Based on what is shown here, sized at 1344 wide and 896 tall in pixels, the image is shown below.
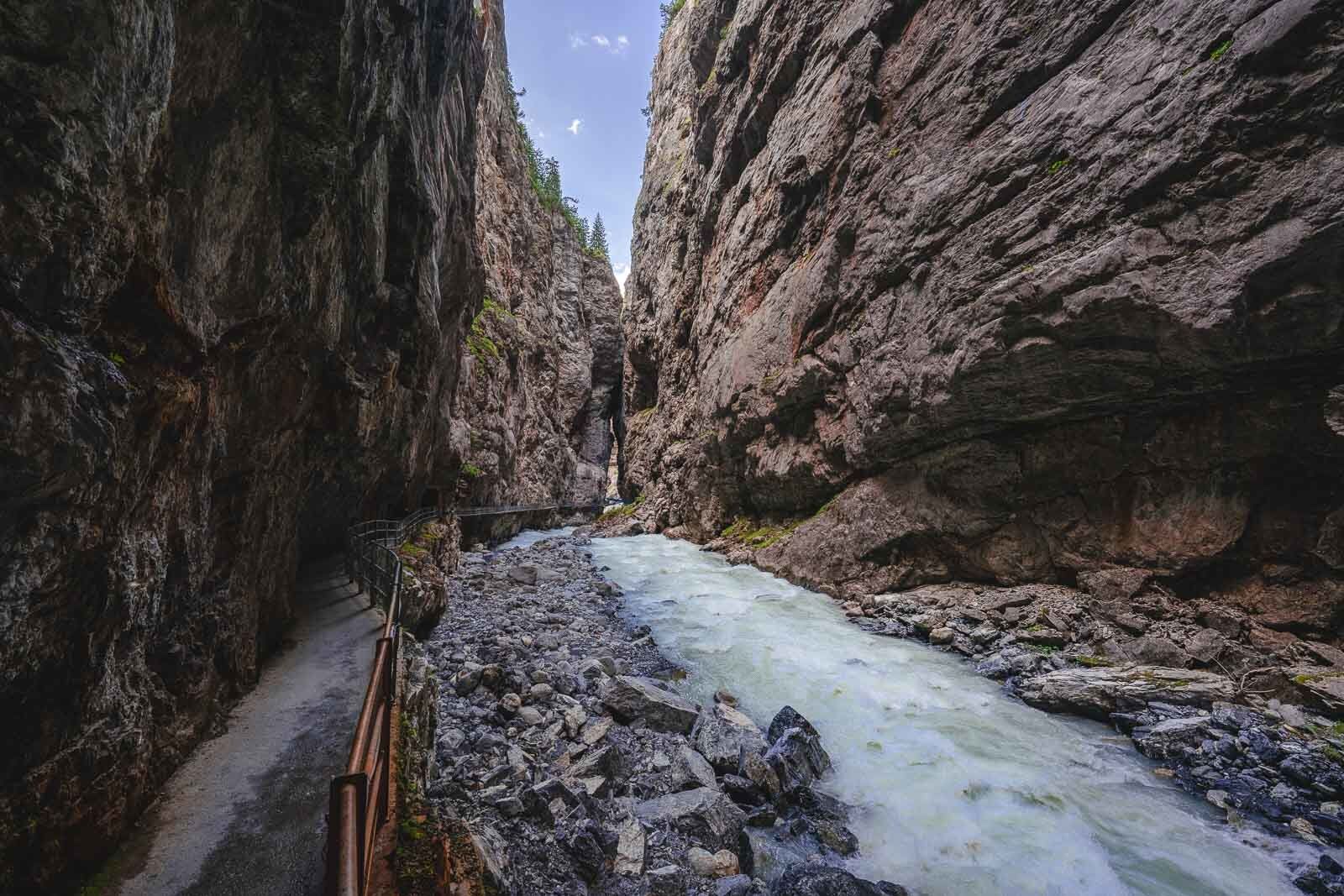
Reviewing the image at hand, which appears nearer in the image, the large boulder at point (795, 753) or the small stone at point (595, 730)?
the large boulder at point (795, 753)

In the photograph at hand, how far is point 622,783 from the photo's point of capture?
5078 mm

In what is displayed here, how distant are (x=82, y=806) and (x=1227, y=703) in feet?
35.3

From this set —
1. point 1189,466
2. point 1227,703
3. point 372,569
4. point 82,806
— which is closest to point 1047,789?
point 1227,703

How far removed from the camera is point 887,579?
39.5 feet

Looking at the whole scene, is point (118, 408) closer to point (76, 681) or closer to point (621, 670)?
point (76, 681)

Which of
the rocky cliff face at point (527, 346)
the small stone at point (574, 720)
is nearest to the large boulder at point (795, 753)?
the small stone at point (574, 720)

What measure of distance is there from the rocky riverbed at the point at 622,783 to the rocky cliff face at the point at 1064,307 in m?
7.33

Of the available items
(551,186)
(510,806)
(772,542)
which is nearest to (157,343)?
(510,806)

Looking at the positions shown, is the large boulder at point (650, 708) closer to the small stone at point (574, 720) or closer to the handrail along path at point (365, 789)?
the small stone at point (574, 720)

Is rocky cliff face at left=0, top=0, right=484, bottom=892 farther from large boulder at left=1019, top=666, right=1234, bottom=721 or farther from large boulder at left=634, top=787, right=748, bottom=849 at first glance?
large boulder at left=1019, top=666, right=1234, bottom=721

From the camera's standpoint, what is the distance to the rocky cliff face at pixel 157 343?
233 cm

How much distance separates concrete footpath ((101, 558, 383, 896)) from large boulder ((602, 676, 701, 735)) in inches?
112

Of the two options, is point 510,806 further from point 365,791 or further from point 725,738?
point 365,791

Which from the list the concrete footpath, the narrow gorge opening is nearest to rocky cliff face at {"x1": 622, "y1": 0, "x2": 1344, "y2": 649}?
the narrow gorge opening
